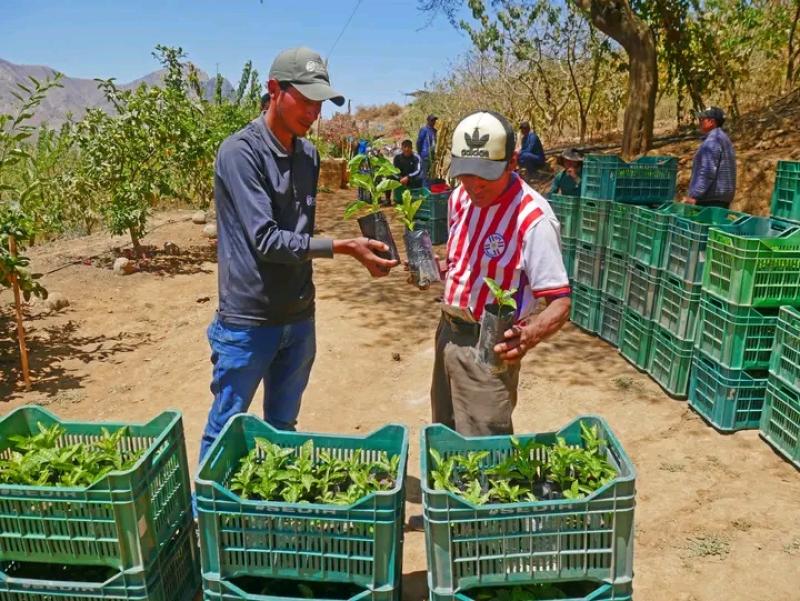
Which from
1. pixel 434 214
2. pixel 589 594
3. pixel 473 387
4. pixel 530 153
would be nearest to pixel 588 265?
pixel 473 387

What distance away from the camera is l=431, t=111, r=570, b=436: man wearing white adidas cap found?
8.54 feet

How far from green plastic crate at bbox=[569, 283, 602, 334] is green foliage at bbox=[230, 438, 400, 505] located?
4.38 meters

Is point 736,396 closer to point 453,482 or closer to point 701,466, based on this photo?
point 701,466

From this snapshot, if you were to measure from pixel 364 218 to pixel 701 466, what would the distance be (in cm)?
277

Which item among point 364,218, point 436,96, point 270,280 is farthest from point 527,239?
point 436,96

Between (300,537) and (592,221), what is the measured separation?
505cm

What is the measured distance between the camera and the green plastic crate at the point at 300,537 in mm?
2189

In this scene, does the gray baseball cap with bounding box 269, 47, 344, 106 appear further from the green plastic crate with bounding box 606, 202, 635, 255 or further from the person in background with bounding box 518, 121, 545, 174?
the person in background with bounding box 518, 121, 545, 174

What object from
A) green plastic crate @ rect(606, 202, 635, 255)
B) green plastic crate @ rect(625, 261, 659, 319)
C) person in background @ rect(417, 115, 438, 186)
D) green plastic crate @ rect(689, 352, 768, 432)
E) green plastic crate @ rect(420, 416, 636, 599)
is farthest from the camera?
person in background @ rect(417, 115, 438, 186)

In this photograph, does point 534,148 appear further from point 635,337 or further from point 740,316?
point 740,316

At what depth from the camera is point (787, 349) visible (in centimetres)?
431

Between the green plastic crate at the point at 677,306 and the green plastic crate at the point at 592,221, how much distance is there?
1.09 meters

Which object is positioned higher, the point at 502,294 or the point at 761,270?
the point at 502,294

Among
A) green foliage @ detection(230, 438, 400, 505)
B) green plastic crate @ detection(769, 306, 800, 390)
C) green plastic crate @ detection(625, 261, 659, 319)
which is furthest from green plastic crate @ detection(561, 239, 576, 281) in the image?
green foliage @ detection(230, 438, 400, 505)
